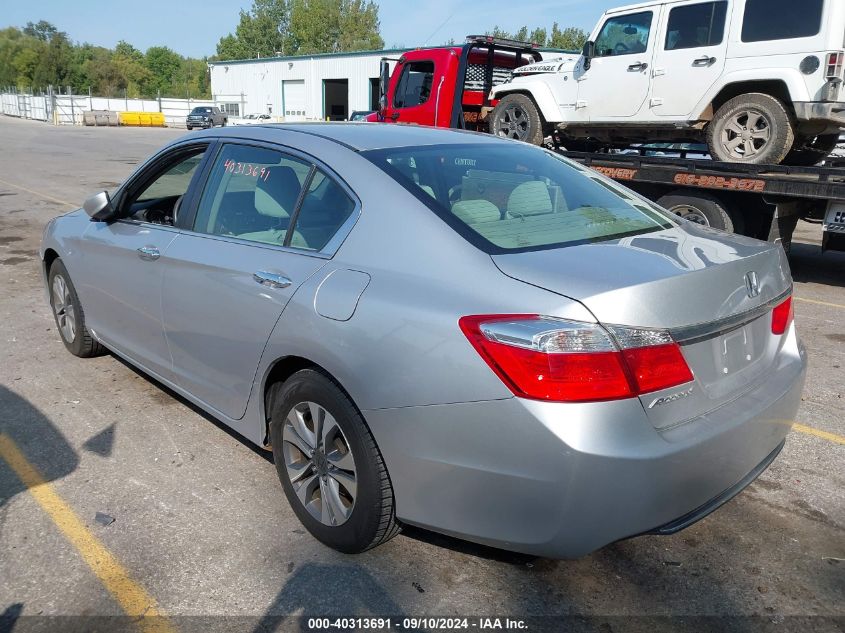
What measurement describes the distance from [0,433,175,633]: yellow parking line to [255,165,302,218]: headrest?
153 cm

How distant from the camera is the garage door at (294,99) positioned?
160 feet

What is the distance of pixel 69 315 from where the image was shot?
4789 millimetres

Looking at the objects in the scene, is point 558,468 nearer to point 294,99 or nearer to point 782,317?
point 782,317

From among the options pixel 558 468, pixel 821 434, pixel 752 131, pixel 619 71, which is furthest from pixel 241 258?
pixel 619 71

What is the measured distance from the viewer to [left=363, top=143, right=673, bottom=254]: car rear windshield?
8.52 feet

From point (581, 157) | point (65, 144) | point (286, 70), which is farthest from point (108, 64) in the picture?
point (581, 157)

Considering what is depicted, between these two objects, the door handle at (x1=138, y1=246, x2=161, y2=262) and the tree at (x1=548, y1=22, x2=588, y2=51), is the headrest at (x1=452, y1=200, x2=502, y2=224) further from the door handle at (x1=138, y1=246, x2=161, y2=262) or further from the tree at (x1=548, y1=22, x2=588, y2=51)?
the tree at (x1=548, y1=22, x2=588, y2=51)

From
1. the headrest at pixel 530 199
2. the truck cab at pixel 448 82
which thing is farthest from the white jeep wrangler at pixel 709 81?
the headrest at pixel 530 199

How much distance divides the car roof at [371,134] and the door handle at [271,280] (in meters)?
0.63

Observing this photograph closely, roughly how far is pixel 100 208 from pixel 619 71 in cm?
686

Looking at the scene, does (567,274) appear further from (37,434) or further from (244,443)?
(37,434)

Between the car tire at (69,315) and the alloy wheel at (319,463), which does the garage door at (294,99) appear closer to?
the car tire at (69,315)

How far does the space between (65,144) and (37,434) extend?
3086 cm

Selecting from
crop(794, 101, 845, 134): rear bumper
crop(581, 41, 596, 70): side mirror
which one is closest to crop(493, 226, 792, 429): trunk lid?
crop(794, 101, 845, 134): rear bumper
